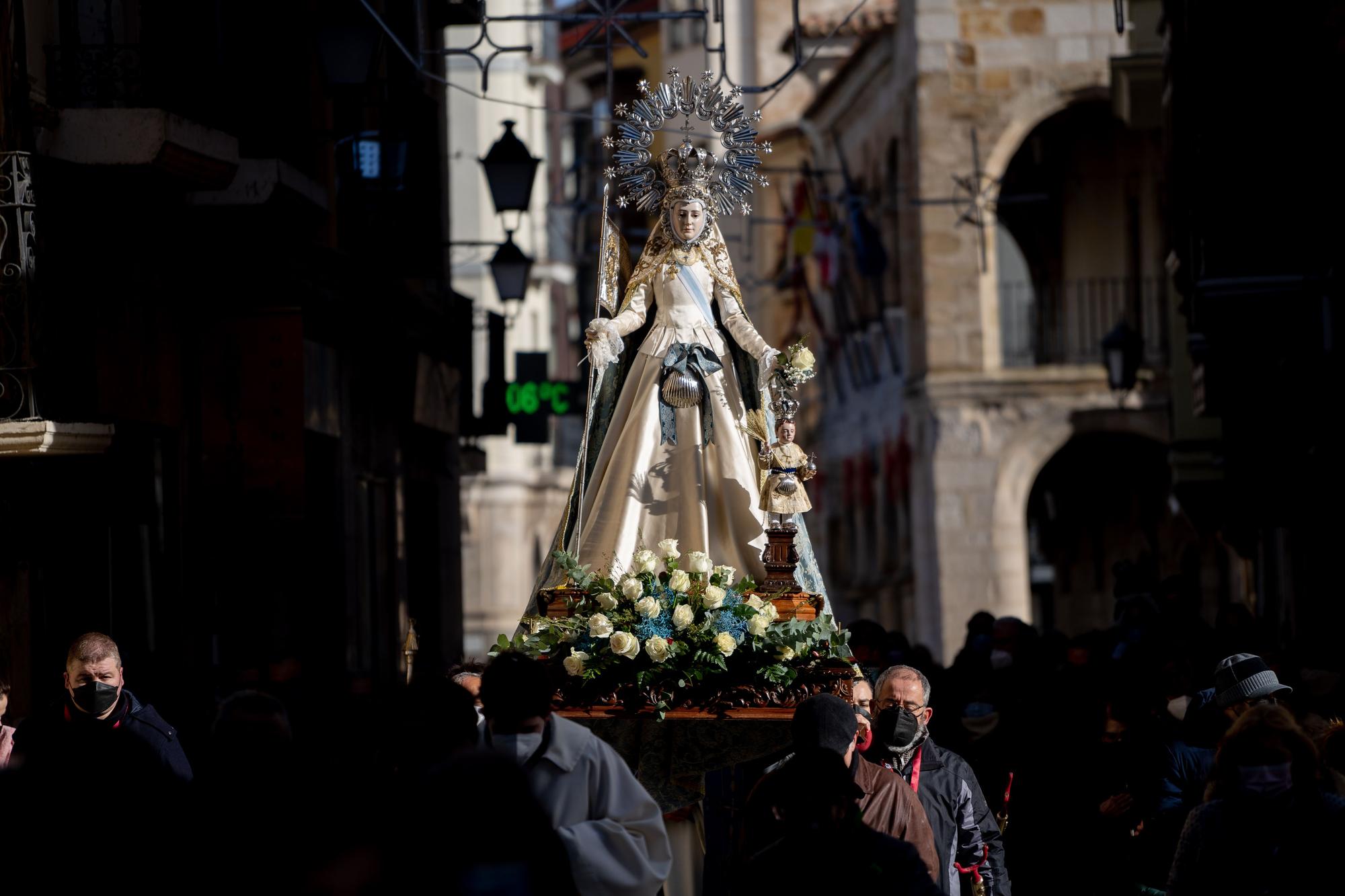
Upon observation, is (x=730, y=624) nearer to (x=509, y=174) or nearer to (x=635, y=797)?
(x=635, y=797)

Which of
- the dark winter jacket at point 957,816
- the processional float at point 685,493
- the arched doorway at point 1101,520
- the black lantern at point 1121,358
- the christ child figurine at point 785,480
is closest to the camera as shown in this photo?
the dark winter jacket at point 957,816

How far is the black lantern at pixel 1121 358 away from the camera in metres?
27.0

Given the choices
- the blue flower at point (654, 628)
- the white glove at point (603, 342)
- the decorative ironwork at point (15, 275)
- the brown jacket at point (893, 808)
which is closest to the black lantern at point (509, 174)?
the decorative ironwork at point (15, 275)

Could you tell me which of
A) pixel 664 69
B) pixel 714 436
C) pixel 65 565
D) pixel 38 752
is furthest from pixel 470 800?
pixel 664 69

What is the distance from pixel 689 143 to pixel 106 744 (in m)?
5.80

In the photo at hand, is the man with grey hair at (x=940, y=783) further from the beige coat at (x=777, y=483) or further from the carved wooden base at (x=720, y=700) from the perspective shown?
the beige coat at (x=777, y=483)

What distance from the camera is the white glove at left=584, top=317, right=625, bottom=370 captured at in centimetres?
1144

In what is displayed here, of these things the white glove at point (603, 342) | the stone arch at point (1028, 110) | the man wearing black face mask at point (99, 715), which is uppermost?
the stone arch at point (1028, 110)

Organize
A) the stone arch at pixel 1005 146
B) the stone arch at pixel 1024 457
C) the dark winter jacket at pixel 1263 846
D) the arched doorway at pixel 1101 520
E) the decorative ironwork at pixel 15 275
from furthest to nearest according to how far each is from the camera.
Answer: the arched doorway at pixel 1101 520 → the stone arch at pixel 1024 457 → the stone arch at pixel 1005 146 → the decorative ironwork at pixel 15 275 → the dark winter jacket at pixel 1263 846

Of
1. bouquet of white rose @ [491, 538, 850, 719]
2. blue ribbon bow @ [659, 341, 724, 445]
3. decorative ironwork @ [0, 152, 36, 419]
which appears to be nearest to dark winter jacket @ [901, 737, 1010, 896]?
bouquet of white rose @ [491, 538, 850, 719]

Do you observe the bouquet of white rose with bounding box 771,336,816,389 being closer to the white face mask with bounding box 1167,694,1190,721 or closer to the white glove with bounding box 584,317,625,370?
the white glove with bounding box 584,317,625,370

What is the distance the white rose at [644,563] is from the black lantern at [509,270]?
37.0 feet

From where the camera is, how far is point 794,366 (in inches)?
440

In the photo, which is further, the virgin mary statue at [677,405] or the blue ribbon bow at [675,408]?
the blue ribbon bow at [675,408]
